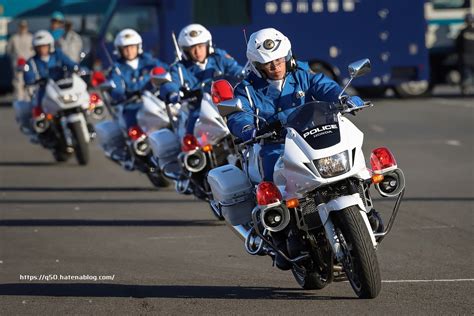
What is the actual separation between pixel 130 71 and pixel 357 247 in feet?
32.4

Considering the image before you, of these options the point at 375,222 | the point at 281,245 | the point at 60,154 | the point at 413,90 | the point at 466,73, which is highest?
the point at 375,222

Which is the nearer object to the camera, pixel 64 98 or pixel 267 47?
pixel 267 47

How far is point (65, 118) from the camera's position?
20.8 meters

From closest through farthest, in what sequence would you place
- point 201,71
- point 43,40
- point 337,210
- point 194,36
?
point 337,210 < point 194,36 < point 201,71 < point 43,40

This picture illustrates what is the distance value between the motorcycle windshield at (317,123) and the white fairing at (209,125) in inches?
182

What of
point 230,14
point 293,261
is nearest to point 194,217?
point 293,261

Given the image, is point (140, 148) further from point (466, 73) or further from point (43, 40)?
point (466, 73)

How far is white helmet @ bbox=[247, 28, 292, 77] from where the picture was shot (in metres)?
9.42

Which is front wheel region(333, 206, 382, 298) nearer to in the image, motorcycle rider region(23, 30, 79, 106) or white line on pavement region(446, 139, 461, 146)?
motorcycle rider region(23, 30, 79, 106)

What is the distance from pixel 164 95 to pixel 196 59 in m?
0.50

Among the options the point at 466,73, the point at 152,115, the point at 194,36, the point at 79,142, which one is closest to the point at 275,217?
the point at 194,36

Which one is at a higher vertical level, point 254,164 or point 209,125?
point 254,164

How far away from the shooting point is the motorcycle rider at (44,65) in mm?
21203

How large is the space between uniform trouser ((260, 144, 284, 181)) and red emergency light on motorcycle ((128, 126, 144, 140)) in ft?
26.5
